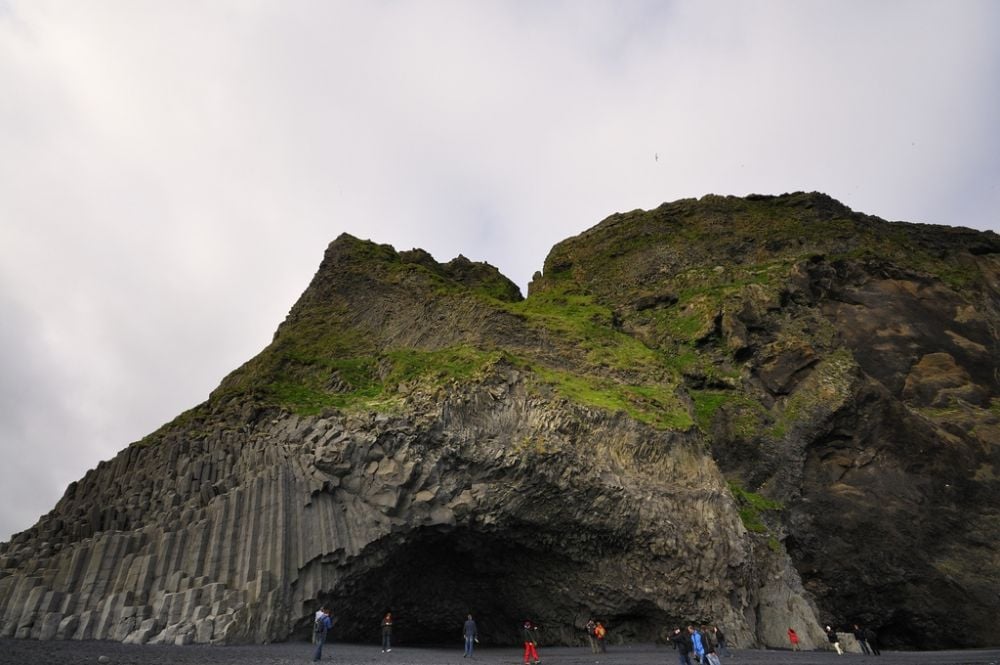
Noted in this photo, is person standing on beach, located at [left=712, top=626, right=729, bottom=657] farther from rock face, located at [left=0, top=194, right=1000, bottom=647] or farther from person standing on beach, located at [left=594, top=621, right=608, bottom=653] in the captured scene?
person standing on beach, located at [left=594, top=621, right=608, bottom=653]

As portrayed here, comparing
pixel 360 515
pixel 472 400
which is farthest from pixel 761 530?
pixel 360 515

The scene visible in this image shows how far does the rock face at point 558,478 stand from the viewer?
75.5 feet

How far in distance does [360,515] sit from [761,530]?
22.1 m

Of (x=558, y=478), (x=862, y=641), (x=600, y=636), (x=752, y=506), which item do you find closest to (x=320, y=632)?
(x=558, y=478)

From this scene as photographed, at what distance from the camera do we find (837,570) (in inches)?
1344

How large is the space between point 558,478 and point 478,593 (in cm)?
847

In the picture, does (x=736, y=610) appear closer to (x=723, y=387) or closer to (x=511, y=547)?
(x=511, y=547)

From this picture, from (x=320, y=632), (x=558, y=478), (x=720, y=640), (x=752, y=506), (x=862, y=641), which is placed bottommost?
(x=862, y=641)

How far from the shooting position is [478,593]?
101 ft

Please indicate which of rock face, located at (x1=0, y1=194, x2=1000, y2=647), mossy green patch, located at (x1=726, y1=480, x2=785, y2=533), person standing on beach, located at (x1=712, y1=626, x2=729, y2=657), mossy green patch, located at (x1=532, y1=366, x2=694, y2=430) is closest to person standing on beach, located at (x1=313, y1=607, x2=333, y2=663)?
rock face, located at (x1=0, y1=194, x2=1000, y2=647)

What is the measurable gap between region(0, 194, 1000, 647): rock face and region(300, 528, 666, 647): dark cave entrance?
149 millimetres

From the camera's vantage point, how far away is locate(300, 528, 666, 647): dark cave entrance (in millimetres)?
26328

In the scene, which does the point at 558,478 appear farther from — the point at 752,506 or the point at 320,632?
the point at 752,506

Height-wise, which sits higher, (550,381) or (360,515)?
(550,381)
